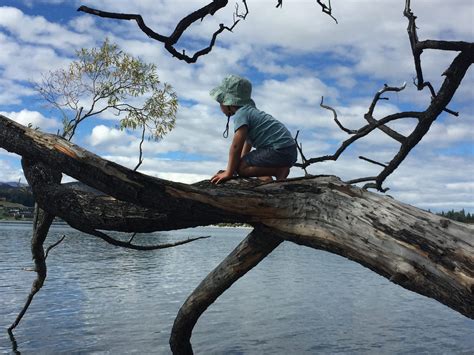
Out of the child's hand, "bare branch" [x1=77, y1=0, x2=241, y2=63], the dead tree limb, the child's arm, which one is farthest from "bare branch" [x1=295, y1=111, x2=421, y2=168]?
the dead tree limb

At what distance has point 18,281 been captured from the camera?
2894cm

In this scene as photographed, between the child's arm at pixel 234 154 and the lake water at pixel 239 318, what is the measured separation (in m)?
8.49

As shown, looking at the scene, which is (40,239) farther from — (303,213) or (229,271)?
(303,213)

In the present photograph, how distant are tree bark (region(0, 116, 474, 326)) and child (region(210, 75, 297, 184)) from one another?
0.42 m

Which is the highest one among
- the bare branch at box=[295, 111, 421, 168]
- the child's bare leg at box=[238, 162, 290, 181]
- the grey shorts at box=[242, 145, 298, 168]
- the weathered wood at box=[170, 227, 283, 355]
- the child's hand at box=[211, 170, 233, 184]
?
the bare branch at box=[295, 111, 421, 168]

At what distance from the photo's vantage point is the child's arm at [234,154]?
594cm

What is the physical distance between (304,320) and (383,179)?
43.1 ft

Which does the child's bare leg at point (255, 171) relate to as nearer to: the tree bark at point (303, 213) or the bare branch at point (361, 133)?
the tree bark at point (303, 213)

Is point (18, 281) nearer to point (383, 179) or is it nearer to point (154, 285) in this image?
point (154, 285)

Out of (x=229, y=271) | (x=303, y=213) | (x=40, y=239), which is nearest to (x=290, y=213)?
(x=303, y=213)

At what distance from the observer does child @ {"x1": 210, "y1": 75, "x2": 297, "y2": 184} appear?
20.2 ft

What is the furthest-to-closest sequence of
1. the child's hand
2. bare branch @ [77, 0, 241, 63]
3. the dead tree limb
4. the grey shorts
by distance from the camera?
the dead tree limb
the grey shorts
the child's hand
bare branch @ [77, 0, 241, 63]

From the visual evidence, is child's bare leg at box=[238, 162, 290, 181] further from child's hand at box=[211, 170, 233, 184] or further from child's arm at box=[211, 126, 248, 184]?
child's hand at box=[211, 170, 233, 184]

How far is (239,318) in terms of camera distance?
18297mm
